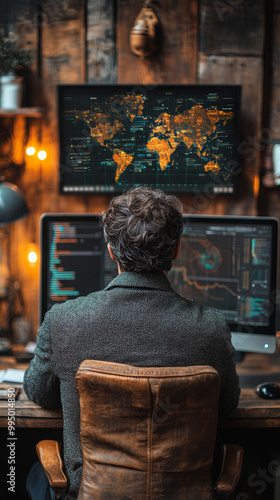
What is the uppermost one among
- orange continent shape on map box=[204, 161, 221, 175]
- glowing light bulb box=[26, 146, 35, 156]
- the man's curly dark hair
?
glowing light bulb box=[26, 146, 35, 156]

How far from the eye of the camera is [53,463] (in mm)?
1486

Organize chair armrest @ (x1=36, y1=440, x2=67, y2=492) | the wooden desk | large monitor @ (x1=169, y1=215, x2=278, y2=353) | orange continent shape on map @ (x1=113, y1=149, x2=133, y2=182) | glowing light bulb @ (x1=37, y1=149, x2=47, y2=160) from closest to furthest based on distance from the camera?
chair armrest @ (x1=36, y1=440, x2=67, y2=492) → the wooden desk → large monitor @ (x1=169, y1=215, x2=278, y2=353) → orange continent shape on map @ (x1=113, y1=149, x2=133, y2=182) → glowing light bulb @ (x1=37, y1=149, x2=47, y2=160)

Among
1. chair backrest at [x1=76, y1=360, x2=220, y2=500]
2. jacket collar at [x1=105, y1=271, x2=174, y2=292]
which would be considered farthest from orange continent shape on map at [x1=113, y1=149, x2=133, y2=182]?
chair backrest at [x1=76, y1=360, x2=220, y2=500]

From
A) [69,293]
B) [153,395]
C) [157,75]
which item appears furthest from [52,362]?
[157,75]

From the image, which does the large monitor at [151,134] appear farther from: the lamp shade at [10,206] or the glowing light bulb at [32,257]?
the glowing light bulb at [32,257]

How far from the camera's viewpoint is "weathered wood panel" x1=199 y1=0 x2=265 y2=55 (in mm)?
2277

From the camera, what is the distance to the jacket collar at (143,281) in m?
1.36

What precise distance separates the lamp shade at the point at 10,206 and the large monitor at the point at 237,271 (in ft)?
2.28

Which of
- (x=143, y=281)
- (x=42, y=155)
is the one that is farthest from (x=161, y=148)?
(x=143, y=281)

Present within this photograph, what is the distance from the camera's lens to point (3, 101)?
2.23 meters

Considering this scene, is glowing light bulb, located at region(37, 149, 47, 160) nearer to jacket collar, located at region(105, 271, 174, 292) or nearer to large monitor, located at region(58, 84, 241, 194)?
large monitor, located at region(58, 84, 241, 194)

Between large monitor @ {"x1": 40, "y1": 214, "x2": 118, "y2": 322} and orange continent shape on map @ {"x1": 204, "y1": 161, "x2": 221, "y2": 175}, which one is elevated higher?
orange continent shape on map @ {"x1": 204, "y1": 161, "x2": 221, "y2": 175}

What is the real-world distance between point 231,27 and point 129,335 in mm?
1660

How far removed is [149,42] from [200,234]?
925mm
